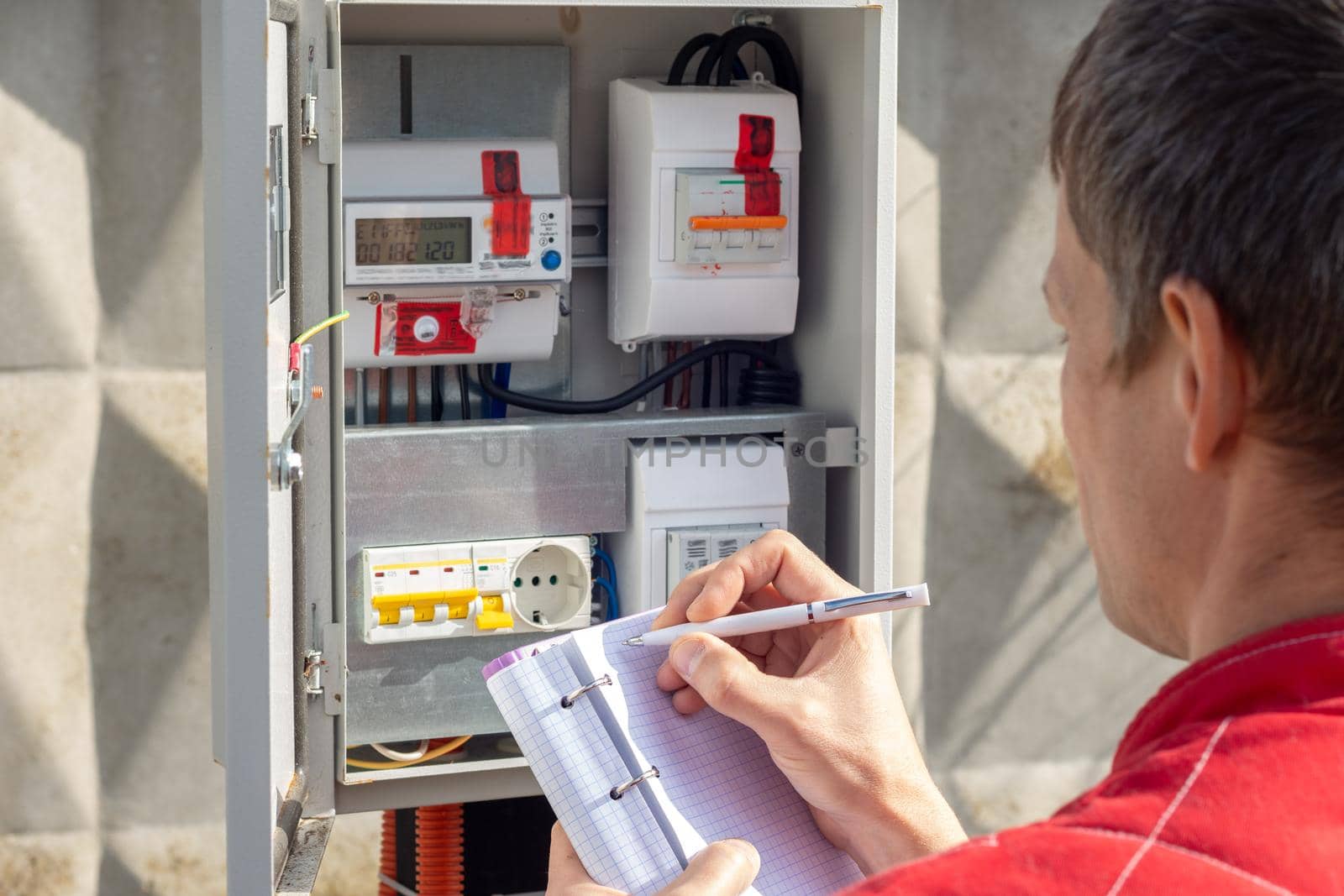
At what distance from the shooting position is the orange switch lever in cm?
190

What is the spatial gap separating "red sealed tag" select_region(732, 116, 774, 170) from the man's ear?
134cm

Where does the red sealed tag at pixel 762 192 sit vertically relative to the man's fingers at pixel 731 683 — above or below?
above

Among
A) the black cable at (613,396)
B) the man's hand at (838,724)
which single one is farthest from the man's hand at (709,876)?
the black cable at (613,396)

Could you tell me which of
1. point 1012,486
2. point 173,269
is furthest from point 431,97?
point 1012,486

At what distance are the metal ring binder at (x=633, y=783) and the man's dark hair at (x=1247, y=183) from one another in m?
0.66

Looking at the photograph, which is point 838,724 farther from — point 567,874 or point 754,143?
point 754,143

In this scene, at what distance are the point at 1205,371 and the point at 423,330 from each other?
148 centimetres

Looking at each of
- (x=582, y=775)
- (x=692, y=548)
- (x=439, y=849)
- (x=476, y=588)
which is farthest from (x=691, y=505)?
(x=582, y=775)

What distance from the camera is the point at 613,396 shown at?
2070 millimetres

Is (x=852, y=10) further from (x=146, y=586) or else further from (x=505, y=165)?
(x=146, y=586)

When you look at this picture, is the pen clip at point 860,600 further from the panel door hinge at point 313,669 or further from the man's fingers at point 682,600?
the panel door hinge at point 313,669

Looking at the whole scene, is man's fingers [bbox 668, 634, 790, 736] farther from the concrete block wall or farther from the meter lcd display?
the concrete block wall

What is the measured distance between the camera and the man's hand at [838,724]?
1191 mm

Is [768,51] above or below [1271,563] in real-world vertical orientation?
above
